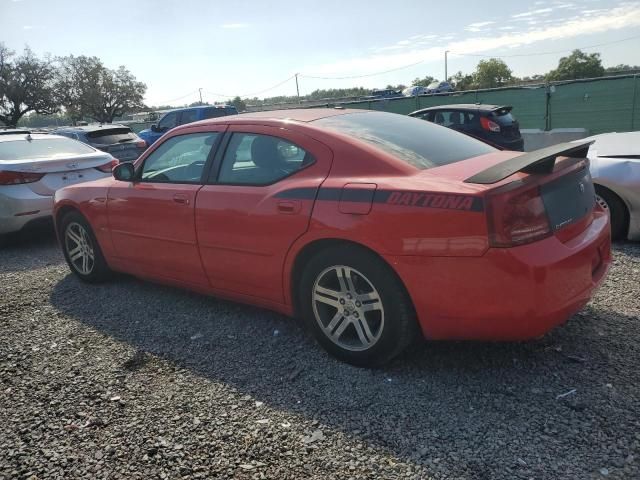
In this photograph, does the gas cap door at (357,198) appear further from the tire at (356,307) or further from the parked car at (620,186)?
the parked car at (620,186)

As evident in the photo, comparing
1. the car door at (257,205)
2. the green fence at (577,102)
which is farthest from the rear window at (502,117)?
the car door at (257,205)

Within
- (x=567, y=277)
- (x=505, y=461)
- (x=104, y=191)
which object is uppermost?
(x=104, y=191)

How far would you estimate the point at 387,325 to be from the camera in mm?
2982

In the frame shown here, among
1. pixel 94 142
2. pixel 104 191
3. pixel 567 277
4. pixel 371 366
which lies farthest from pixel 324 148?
pixel 94 142

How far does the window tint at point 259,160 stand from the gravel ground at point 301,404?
111cm

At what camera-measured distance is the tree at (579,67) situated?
5062 cm

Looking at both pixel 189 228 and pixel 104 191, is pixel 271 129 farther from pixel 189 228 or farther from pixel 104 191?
pixel 104 191

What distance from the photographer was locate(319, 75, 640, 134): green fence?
45.6ft

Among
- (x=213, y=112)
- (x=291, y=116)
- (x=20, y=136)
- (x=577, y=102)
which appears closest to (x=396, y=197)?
(x=291, y=116)

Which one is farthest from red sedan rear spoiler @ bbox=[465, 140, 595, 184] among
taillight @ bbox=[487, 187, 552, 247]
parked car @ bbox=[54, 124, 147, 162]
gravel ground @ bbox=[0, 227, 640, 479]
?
parked car @ bbox=[54, 124, 147, 162]

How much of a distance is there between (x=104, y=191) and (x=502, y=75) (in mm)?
69724

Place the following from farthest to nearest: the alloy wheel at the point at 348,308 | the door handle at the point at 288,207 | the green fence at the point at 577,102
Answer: the green fence at the point at 577,102 < the door handle at the point at 288,207 < the alloy wheel at the point at 348,308

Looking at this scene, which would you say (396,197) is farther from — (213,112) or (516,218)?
(213,112)

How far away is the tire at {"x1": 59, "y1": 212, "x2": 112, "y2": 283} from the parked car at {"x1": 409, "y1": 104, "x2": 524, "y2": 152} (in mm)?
7402
